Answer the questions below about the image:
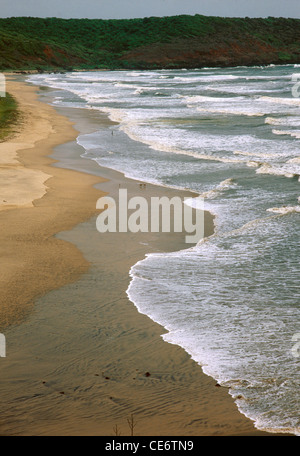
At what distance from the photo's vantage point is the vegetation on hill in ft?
350

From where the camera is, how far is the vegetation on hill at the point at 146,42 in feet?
350

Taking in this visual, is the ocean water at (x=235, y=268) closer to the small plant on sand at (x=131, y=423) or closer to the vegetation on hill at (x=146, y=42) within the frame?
the small plant on sand at (x=131, y=423)

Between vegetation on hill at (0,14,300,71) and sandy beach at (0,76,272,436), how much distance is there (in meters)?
87.5

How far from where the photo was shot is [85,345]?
564cm

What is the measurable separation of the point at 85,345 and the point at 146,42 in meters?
131

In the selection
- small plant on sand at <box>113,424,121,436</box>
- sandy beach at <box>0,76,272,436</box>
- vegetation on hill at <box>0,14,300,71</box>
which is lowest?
small plant on sand at <box>113,424,121,436</box>

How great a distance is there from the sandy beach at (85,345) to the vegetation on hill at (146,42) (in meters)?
87.5

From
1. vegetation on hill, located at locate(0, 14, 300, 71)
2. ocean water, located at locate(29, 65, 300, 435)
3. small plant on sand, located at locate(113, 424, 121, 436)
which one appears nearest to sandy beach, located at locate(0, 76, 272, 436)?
small plant on sand, located at locate(113, 424, 121, 436)

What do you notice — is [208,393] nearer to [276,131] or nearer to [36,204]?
[36,204]

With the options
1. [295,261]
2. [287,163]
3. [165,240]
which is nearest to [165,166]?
[287,163]

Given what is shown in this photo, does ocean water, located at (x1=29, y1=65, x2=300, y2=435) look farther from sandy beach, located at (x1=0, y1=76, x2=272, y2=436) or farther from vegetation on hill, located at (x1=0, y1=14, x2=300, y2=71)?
vegetation on hill, located at (x1=0, y1=14, x2=300, y2=71)

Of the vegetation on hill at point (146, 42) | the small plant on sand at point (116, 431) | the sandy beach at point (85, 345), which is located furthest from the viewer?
the vegetation on hill at point (146, 42)

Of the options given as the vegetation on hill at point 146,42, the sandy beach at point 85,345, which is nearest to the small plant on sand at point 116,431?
the sandy beach at point 85,345

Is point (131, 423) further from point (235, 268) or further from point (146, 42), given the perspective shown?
point (146, 42)
